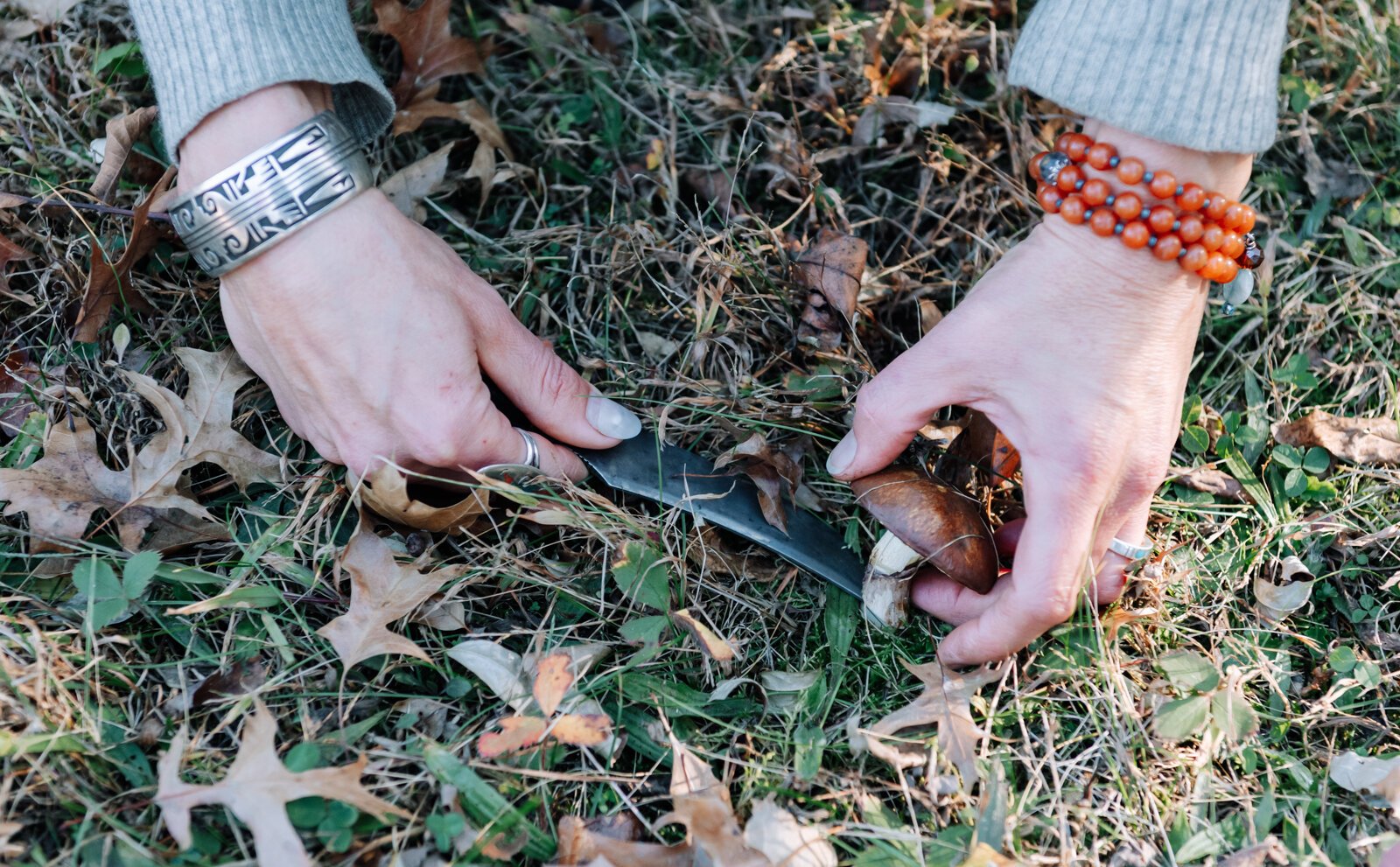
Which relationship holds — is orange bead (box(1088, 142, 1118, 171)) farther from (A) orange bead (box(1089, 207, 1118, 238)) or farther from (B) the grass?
(B) the grass

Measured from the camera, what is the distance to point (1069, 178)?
189cm

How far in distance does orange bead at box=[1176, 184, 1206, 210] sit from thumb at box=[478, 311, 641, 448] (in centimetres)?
128

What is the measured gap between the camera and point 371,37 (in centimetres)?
287

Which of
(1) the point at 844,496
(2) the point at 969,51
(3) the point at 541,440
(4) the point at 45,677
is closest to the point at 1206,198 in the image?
(1) the point at 844,496

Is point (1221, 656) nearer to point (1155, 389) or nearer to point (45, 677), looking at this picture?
point (1155, 389)

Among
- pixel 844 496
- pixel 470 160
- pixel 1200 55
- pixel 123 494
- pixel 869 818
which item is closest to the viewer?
pixel 1200 55

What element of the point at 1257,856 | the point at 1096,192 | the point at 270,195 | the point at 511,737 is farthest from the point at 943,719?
the point at 270,195

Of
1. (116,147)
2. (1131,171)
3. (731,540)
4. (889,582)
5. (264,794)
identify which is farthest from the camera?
(116,147)

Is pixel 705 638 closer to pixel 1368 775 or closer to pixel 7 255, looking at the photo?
pixel 1368 775

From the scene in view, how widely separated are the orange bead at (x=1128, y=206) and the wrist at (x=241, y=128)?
1.67m

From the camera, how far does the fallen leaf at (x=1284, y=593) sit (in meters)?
2.26

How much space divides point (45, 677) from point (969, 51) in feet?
9.63

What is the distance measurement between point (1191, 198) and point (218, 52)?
6.46 feet

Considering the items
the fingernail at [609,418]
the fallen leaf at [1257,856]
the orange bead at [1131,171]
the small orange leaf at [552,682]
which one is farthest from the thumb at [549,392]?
the fallen leaf at [1257,856]
